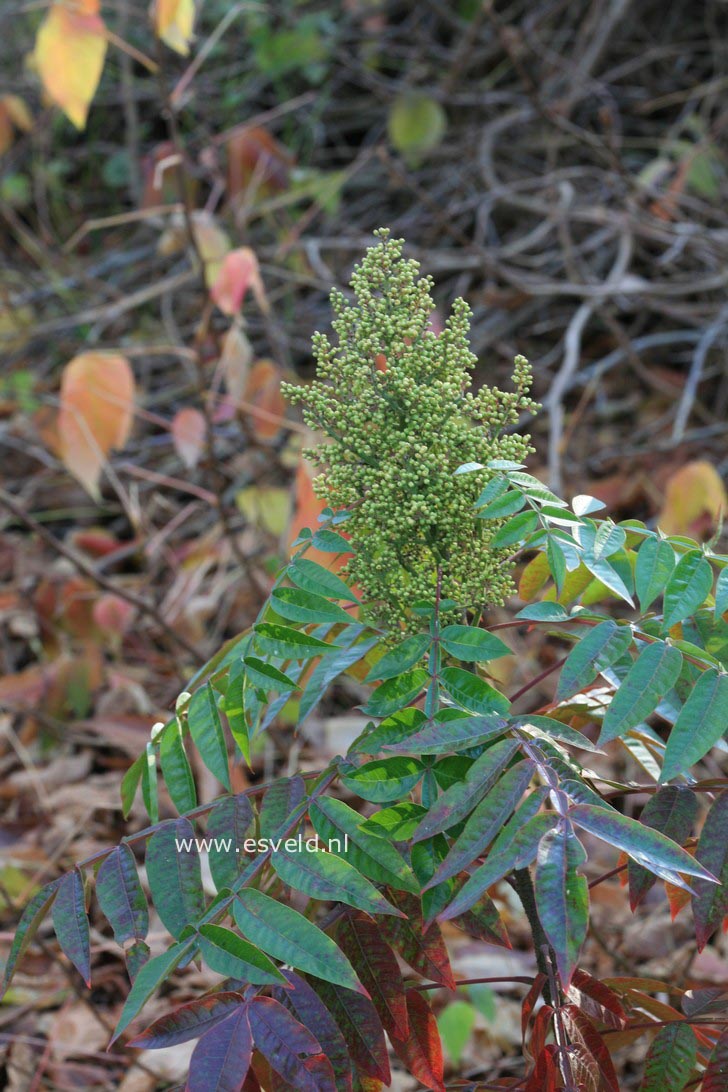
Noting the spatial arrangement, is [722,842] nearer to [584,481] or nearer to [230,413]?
[230,413]

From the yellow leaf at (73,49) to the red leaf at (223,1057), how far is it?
1.77 m

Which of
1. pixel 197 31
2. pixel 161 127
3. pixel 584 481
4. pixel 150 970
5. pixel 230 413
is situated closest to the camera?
pixel 150 970

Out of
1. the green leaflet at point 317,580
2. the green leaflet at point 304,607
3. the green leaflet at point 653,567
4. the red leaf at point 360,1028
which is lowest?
the red leaf at point 360,1028

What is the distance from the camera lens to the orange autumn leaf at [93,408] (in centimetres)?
217

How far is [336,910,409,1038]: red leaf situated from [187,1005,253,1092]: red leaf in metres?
0.15

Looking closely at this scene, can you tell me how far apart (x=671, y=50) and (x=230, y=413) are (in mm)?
2358

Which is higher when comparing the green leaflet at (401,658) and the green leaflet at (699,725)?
the green leaflet at (401,658)

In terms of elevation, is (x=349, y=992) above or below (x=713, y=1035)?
above

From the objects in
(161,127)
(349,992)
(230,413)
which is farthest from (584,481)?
(161,127)

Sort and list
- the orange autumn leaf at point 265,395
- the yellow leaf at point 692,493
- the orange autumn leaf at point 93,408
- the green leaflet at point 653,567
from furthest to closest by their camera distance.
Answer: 1. the orange autumn leaf at point 265,395
2. the yellow leaf at point 692,493
3. the orange autumn leaf at point 93,408
4. the green leaflet at point 653,567

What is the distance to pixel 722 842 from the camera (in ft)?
2.76

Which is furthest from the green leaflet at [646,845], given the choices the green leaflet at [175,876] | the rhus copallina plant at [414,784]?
the green leaflet at [175,876]

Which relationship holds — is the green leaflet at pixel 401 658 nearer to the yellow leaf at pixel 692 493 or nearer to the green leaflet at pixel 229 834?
the green leaflet at pixel 229 834

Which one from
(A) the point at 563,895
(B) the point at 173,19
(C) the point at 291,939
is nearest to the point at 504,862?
(A) the point at 563,895
